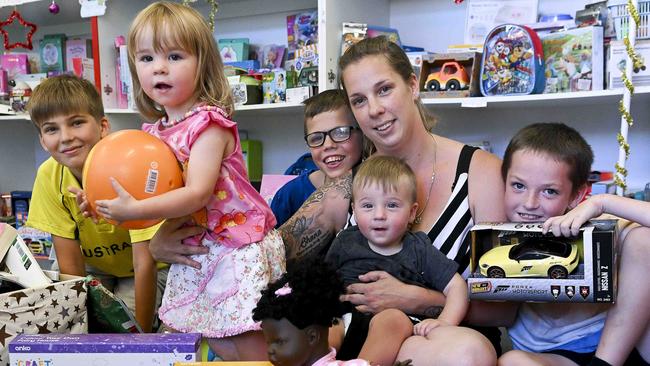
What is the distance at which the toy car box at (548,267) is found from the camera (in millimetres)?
1174

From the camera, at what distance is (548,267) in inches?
47.3

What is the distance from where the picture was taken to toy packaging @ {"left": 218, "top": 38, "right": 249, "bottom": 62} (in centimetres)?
287

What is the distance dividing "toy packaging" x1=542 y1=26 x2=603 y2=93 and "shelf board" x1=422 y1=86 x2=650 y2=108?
5 cm

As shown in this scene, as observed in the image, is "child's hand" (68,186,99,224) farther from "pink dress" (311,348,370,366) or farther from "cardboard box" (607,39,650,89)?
"cardboard box" (607,39,650,89)

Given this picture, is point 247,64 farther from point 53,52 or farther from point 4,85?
point 4,85

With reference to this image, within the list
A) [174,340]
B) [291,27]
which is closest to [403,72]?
[174,340]

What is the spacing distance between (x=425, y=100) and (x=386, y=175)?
862 millimetres

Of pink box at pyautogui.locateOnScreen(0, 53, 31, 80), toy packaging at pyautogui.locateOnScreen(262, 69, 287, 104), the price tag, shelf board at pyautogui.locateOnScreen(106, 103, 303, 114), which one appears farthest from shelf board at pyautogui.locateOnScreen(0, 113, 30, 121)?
the price tag

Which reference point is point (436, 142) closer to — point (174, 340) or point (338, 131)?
point (338, 131)

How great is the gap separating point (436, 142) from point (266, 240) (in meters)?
0.58

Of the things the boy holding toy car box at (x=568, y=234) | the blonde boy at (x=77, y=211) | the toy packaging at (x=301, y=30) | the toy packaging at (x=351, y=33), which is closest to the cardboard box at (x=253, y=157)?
the toy packaging at (x=301, y=30)

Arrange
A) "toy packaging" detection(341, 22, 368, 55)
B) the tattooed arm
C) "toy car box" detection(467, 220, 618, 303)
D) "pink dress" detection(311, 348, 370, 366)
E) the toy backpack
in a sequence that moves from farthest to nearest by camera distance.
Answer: "toy packaging" detection(341, 22, 368, 55)
the toy backpack
the tattooed arm
"toy car box" detection(467, 220, 618, 303)
"pink dress" detection(311, 348, 370, 366)

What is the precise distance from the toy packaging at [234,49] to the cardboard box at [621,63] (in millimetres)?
1648

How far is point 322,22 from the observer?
7.58 ft
